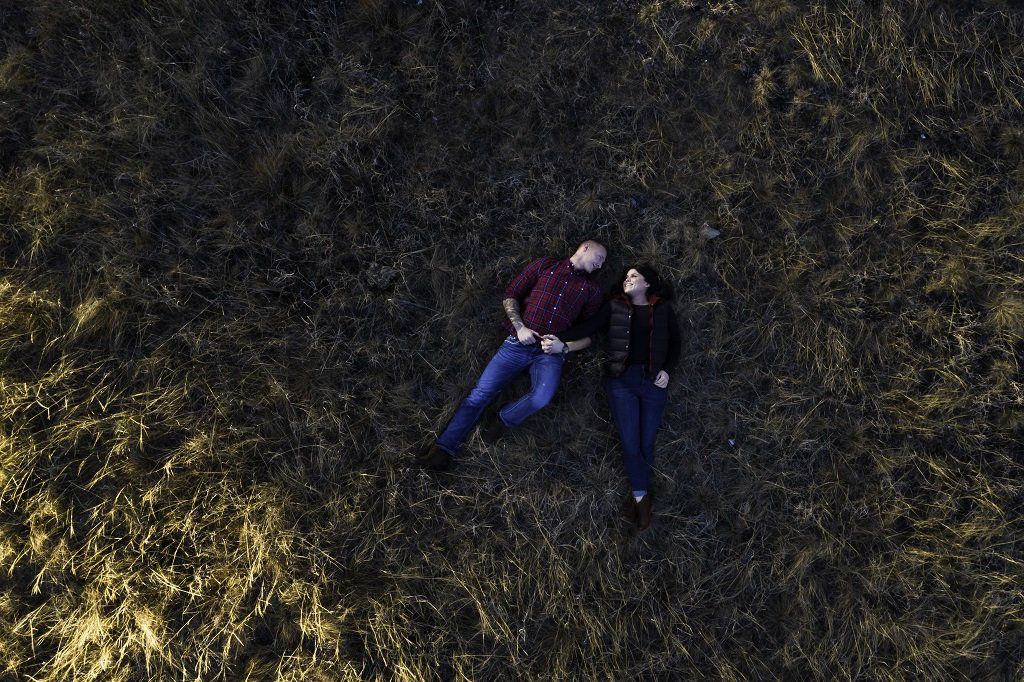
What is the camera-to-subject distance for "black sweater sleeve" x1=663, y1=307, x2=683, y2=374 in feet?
15.5

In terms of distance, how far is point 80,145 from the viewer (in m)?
4.77

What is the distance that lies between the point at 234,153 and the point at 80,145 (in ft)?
4.07

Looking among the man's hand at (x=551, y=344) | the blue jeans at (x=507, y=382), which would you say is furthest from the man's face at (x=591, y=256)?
the blue jeans at (x=507, y=382)

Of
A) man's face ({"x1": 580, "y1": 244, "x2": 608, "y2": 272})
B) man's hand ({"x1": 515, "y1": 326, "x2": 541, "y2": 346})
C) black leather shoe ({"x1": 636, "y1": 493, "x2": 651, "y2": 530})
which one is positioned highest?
man's face ({"x1": 580, "y1": 244, "x2": 608, "y2": 272})

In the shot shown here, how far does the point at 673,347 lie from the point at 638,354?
12.0 inches

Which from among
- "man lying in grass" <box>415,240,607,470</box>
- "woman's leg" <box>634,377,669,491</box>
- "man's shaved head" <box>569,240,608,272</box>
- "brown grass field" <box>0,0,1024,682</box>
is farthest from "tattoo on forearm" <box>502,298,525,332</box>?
"woman's leg" <box>634,377,669,491</box>

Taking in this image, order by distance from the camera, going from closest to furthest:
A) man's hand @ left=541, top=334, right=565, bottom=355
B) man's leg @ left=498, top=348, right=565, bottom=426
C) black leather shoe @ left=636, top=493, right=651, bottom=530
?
man's hand @ left=541, top=334, right=565, bottom=355, man's leg @ left=498, top=348, right=565, bottom=426, black leather shoe @ left=636, top=493, right=651, bottom=530

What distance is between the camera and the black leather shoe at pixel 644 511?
489 cm

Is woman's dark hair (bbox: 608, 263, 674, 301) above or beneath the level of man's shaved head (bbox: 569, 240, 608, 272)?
beneath

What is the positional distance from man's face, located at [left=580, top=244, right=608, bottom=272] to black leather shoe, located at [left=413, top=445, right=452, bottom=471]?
6.58 ft

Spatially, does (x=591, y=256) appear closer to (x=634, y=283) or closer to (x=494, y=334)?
(x=634, y=283)

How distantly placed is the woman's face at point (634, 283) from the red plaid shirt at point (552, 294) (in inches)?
10.4

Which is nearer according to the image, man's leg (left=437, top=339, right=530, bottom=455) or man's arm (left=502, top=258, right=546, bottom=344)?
man's arm (left=502, top=258, right=546, bottom=344)

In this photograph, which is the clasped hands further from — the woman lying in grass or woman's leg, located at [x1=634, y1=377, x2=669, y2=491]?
woman's leg, located at [x1=634, y1=377, x2=669, y2=491]
